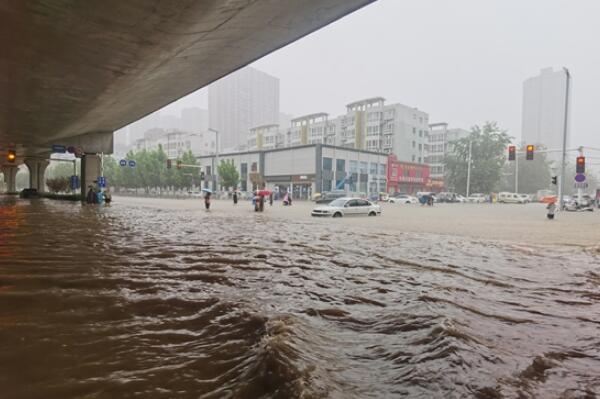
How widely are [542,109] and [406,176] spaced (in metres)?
27.2

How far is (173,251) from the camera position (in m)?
8.00

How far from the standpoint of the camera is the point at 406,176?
6756 centimetres

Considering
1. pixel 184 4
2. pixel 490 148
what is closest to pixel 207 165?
pixel 490 148

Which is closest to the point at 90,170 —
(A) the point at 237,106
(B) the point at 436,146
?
(B) the point at 436,146

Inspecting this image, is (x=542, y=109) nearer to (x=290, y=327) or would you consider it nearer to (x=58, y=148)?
(x=58, y=148)

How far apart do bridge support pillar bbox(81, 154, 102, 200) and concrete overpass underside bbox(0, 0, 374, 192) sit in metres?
14.7

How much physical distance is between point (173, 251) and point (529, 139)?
81.3m

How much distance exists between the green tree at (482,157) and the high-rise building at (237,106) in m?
60.4

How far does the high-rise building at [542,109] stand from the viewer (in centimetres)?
6055

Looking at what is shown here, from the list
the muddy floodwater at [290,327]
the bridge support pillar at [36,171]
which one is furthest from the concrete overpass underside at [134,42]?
the bridge support pillar at [36,171]

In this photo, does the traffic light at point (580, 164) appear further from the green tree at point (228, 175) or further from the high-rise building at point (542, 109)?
the green tree at point (228, 175)

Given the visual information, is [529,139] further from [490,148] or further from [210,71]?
[210,71]

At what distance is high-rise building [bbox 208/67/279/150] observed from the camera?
110 meters

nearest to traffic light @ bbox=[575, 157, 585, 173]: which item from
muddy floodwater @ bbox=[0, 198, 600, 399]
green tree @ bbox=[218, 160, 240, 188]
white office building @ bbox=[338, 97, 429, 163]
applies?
muddy floodwater @ bbox=[0, 198, 600, 399]
